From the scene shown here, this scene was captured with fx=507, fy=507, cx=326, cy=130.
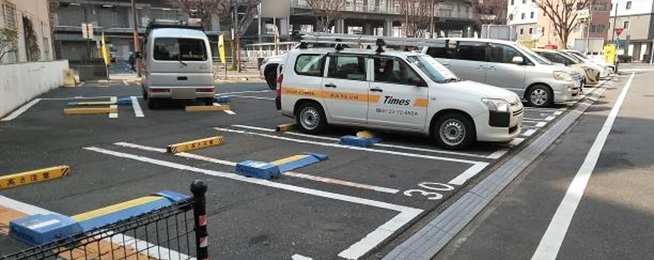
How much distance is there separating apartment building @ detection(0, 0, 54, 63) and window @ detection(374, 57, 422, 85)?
37.5 feet

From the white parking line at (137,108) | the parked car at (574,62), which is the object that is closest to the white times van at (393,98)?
the white parking line at (137,108)

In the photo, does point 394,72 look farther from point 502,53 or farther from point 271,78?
point 271,78

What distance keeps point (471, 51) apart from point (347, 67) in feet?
22.3

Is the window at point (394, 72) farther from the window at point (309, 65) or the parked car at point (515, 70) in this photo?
the parked car at point (515, 70)

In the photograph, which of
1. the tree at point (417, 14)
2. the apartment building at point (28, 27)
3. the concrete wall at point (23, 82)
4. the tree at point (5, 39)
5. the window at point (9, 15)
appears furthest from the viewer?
the tree at point (417, 14)

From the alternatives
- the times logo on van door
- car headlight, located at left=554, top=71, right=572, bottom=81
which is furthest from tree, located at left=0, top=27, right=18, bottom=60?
car headlight, located at left=554, top=71, right=572, bottom=81

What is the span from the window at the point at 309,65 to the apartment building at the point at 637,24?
82309 mm

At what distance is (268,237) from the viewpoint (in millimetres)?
4656

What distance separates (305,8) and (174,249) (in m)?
53.1

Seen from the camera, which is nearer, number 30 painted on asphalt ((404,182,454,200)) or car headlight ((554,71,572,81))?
number 30 painted on asphalt ((404,182,454,200))

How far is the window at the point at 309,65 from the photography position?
9734 mm

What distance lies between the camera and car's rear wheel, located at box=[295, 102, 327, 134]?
983cm

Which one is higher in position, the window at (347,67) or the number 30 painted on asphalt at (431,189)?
the window at (347,67)

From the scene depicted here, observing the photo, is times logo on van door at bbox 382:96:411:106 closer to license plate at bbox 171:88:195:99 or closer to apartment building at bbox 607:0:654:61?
license plate at bbox 171:88:195:99
